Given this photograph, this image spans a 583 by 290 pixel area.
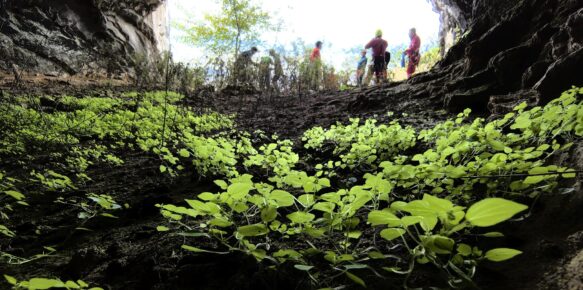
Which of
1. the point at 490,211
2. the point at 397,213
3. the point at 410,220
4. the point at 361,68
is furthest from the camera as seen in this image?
the point at 361,68

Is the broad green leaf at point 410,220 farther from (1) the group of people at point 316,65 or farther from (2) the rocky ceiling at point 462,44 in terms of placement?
(1) the group of people at point 316,65

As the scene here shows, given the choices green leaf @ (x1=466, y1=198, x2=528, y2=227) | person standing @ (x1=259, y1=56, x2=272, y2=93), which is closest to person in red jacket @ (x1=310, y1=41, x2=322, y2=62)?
person standing @ (x1=259, y1=56, x2=272, y2=93)

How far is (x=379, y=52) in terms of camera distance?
936cm

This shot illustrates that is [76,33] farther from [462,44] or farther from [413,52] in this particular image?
[462,44]

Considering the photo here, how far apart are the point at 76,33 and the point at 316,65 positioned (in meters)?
7.79

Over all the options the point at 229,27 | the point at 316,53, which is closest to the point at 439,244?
the point at 316,53

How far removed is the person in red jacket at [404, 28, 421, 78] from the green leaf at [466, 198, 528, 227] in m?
9.50

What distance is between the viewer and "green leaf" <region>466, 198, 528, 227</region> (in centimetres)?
68

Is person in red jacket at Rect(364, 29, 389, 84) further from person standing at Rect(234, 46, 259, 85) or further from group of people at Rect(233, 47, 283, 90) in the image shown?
person standing at Rect(234, 46, 259, 85)

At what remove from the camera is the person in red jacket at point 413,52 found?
949 cm

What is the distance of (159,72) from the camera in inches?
324

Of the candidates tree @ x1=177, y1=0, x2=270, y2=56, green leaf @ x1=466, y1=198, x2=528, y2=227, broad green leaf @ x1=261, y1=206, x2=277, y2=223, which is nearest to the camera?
green leaf @ x1=466, y1=198, x2=528, y2=227

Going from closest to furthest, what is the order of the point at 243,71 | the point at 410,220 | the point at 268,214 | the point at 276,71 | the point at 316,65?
1. the point at 410,220
2. the point at 268,214
3. the point at 276,71
4. the point at 243,71
5. the point at 316,65

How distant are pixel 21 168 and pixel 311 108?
4.80m
